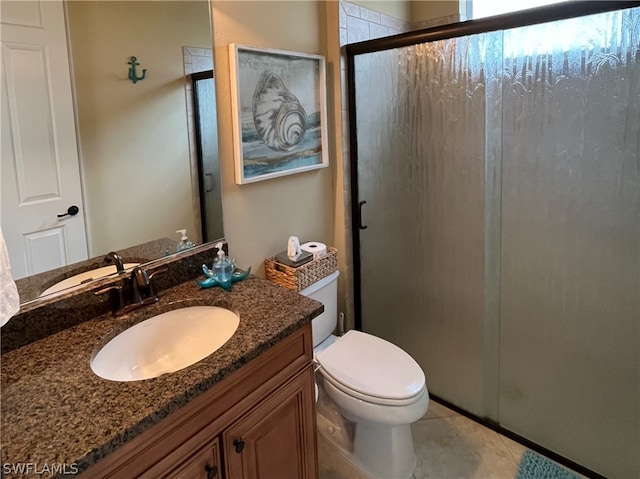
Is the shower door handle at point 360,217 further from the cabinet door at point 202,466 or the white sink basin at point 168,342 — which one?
the cabinet door at point 202,466

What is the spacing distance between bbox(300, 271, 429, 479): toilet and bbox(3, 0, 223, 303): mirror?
637 millimetres

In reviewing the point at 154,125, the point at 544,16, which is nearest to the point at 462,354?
the point at 544,16

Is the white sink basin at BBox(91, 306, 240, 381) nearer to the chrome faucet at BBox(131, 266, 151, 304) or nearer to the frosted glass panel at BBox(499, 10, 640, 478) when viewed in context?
the chrome faucet at BBox(131, 266, 151, 304)

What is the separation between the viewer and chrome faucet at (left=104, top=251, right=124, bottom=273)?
144 cm

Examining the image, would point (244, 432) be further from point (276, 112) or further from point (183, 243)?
point (276, 112)

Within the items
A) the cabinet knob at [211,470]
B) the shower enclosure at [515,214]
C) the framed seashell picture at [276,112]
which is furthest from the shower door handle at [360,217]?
the cabinet knob at [211,470]

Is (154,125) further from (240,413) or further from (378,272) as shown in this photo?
(378,272)

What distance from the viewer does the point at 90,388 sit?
3.36 feet

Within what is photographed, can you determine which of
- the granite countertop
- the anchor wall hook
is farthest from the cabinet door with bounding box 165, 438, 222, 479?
the anchor wall hook

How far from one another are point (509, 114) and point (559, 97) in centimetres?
19

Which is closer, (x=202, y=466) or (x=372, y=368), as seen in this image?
(x=202, y=466)

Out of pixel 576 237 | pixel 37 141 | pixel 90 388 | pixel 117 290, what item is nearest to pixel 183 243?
pixel 117 290

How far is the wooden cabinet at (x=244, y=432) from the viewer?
98 cm

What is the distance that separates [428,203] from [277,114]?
79 cm
